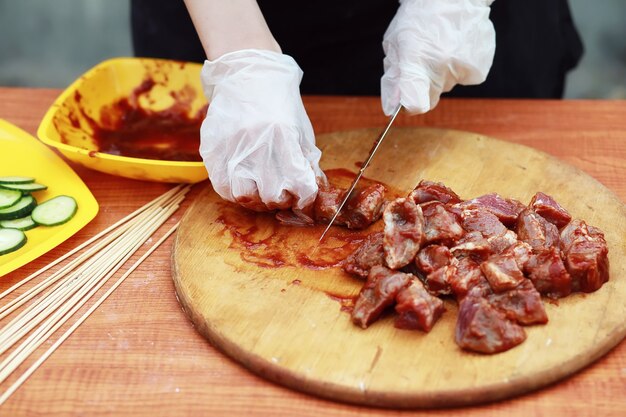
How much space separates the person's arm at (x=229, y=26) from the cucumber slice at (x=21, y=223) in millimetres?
1269

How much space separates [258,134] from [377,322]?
1043mm

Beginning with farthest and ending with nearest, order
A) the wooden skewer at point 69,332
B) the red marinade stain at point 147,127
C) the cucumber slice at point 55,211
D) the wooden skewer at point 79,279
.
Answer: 1. the red marinade stain at point 147,127
2. the cucumber slice at point 55,211
3. the wooden skewer at point 79,279
4. the wooden skewer at point 69,332

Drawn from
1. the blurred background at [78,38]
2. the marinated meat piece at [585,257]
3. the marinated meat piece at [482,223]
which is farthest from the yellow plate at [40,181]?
the blurred background at [78,38]

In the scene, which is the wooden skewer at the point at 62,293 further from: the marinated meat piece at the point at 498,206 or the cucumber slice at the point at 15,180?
the marinated meat piece at the point at 498,206

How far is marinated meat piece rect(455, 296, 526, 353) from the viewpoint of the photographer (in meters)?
2.84

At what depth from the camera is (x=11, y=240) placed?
3.66 m

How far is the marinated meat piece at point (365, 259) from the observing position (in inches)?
130

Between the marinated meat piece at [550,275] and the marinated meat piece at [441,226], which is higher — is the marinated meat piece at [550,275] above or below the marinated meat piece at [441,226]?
below

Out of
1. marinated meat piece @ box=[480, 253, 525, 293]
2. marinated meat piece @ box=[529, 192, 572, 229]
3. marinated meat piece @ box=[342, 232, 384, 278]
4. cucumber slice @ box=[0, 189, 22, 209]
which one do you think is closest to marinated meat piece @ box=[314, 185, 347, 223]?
marinated meat piece @ box=[342, 232, 384, 278]

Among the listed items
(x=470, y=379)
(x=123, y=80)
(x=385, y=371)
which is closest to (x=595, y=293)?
(x=470, y=379)

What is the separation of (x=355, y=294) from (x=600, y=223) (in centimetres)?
131

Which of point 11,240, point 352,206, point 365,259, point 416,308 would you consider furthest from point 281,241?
point 11,240

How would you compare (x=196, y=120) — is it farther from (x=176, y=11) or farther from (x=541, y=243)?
(x=541, y=243)

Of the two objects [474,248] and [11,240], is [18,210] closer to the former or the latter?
[11,240]
